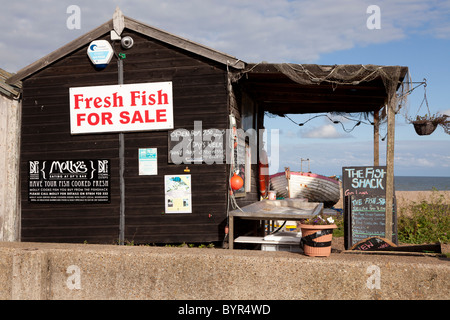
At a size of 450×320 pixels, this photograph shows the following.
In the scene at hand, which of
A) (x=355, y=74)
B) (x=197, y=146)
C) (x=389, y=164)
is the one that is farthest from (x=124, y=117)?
(x=389, y=164)

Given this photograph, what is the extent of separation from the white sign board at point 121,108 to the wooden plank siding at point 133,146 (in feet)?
0.49

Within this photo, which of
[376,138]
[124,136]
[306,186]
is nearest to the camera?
[124,136]

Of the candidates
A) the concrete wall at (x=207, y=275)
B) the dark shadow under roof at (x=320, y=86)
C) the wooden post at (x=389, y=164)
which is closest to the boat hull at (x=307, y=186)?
the dark shadow under roof at (x=320, y=86)

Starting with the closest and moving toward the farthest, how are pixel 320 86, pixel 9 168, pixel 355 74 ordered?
pixel 355 74 < pixel 320 86 < pixel 9 168

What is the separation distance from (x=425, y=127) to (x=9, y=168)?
9.68 meters

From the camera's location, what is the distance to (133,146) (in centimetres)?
988

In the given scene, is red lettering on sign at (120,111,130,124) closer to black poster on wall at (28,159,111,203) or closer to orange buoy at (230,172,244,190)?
black poster on wall at (28,159,111,203)

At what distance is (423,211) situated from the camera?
12797 mm

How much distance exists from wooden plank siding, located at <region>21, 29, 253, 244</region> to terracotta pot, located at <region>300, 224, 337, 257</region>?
3.29 m

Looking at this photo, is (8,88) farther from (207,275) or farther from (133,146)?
(207,275)

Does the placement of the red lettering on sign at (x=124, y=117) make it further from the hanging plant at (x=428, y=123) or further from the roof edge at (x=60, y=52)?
the hanging plant at (x=428, y=123)

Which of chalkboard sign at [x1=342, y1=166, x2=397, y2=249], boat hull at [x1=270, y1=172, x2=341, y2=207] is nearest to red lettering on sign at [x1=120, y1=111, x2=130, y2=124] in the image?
chalkboard sign at [x1=342, y1=166, x2=397, y2=249]
